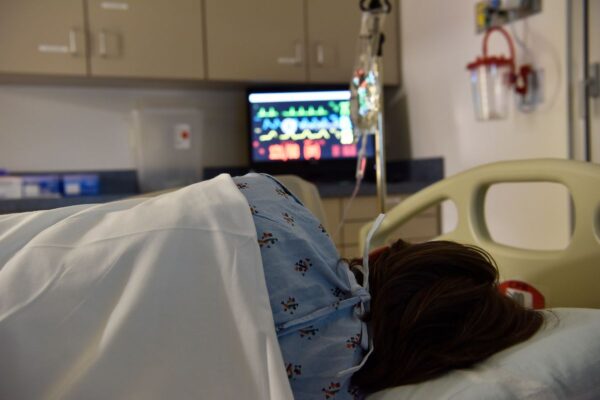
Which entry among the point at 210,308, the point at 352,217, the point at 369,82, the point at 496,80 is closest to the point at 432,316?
the point at 210,308

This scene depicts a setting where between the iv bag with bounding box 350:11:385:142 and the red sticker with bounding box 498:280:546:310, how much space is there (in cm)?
57

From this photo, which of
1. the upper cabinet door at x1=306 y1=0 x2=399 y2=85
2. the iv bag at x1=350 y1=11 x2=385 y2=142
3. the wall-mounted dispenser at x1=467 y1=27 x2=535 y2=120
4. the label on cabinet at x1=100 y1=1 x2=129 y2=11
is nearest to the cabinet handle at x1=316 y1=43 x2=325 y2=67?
the upper cabinet door at x1=306 y1=0 x2=399 y2=85

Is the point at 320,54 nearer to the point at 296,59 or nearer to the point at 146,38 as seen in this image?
the point at 296,59

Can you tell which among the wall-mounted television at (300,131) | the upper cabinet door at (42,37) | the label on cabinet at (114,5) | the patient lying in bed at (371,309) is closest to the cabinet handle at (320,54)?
the wall-mounted television at (300,131)

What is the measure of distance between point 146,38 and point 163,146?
48 cm

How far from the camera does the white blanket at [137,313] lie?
1.64 ft

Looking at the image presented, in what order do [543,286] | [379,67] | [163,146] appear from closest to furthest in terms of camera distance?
[543,286], [379,67], [163,146]

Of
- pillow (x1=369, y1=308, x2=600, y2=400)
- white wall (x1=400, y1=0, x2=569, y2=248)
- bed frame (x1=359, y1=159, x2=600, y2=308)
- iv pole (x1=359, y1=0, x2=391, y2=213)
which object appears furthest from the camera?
white wall (x1=400, y1=0, x2=569, y2=248)

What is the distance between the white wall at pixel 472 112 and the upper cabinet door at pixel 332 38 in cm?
31

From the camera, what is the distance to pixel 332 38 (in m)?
2.60

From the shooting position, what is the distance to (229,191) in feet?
2.05

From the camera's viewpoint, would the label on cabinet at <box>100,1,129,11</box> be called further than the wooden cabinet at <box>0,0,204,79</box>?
Yes

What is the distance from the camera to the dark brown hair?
2.16 feet

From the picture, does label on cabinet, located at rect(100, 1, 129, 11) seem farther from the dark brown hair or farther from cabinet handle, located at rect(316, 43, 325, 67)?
the dark brown hair
